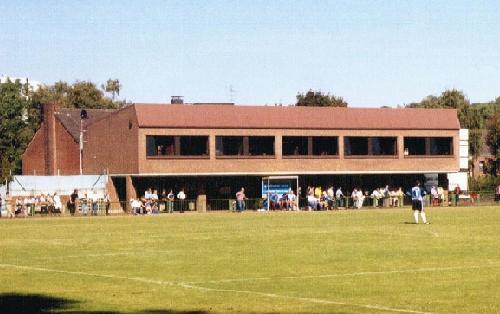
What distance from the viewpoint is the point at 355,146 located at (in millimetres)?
102000

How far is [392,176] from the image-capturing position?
341ft

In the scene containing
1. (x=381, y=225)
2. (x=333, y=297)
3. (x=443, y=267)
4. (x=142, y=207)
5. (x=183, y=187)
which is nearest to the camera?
(x=333, y=297)

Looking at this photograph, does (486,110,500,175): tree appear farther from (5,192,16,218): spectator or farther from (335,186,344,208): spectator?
(5,192,16,218): spectator

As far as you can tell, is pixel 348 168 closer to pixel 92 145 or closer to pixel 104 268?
pixel 92 145

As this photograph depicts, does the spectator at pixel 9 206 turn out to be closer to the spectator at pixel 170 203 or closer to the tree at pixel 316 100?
the spectator at pixel 170 203

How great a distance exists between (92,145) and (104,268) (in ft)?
244

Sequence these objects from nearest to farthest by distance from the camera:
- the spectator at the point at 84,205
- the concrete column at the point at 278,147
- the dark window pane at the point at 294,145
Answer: the spectator at the point at 84,205, the concrete column at the point at 278,147, the dark window pane at the point at 294,145

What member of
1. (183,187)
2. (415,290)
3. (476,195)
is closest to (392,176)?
(476,195)

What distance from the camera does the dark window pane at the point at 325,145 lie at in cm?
10044

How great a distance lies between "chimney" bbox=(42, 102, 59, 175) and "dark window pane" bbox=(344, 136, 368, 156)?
29.3 meters

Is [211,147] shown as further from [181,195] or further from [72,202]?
[72,202]

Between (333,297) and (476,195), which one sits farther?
(476,195)

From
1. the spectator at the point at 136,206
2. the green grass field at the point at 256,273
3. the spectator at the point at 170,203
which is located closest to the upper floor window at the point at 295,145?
the spectator at the point at 170,203

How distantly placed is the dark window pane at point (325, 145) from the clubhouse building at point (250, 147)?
9cm
